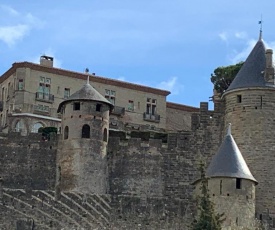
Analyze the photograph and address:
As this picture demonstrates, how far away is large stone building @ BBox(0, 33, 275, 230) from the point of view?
4506cm

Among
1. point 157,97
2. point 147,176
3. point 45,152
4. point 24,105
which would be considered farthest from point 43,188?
point 157,97

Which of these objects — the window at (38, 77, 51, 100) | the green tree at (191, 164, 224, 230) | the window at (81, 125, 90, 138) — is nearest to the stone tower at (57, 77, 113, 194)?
the window at (81, 125, 90, 138)

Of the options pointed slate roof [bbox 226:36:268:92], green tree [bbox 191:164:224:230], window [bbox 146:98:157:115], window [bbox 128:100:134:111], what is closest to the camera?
green tree [bbox 191:164:224:230]

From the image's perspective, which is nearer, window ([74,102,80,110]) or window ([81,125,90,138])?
window ([81,125,90,138])

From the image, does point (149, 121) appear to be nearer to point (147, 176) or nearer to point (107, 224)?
point (147, 176)

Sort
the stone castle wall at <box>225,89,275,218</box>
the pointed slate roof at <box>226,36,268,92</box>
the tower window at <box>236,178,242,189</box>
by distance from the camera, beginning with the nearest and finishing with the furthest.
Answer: the tower window at <box>236,178,242,189</box> → the stone castle wall at <box>225,89,275,218</box> → the pointed slate roof at <box>226,36,268,92</box>

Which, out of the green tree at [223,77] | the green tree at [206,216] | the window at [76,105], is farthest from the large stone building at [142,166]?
the green tree at [223,77]

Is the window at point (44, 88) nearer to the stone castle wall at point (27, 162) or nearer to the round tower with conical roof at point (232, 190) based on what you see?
the stone castle wall at point (27, 162)

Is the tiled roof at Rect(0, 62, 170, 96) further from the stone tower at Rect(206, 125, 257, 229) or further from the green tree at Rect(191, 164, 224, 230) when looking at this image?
the green tree at Rect(191, 164, 224, 230)

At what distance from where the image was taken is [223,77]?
66.3m

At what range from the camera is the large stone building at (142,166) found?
148ft

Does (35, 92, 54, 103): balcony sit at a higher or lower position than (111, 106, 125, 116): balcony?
higher

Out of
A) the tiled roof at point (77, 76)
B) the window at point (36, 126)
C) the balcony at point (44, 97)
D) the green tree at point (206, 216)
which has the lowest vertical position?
the green tree at point (206, 216)

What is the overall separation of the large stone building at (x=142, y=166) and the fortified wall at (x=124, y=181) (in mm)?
45
